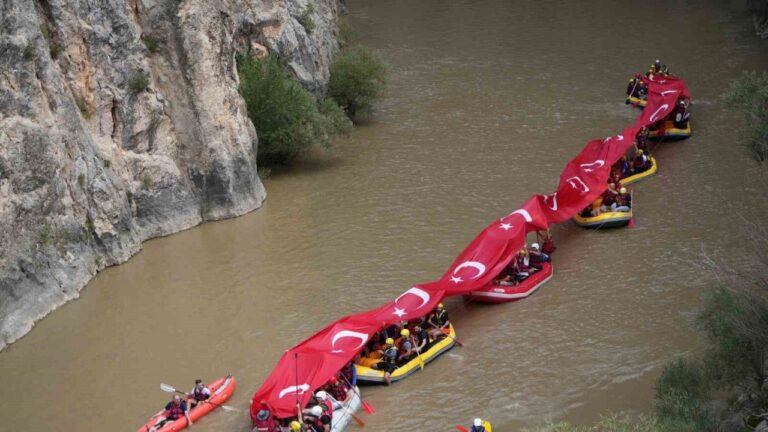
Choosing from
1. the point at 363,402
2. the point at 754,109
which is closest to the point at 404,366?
the point at 363,402

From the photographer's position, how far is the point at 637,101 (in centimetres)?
3900

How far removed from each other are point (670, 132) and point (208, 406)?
880 inches

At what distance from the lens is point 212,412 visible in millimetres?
20719

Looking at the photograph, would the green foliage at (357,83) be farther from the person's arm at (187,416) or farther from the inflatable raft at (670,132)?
the person's arm at (187,416)

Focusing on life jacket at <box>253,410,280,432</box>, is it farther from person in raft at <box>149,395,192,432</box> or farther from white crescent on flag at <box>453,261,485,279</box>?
white crescent on flag at <box>453,261,485,279</box>

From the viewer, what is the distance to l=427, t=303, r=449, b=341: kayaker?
23.0 m

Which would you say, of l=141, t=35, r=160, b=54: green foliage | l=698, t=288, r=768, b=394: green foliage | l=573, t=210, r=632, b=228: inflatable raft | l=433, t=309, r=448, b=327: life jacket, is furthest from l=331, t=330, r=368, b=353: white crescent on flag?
l=141, t=35, r=160, b=54: green foliage

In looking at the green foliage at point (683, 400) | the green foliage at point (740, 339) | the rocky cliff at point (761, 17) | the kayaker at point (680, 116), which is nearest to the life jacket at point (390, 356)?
the green foliage at point (683, 400)

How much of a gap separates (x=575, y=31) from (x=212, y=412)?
3650cm

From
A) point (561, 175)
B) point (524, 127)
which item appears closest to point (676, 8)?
point (524, 127)

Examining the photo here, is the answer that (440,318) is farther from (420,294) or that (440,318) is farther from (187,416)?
(187,416)

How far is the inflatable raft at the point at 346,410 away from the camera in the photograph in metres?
19.7

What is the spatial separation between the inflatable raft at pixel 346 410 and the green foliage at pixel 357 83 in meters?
20.1

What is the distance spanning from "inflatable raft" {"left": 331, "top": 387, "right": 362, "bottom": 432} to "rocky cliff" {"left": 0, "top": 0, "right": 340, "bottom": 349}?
8.85 m
